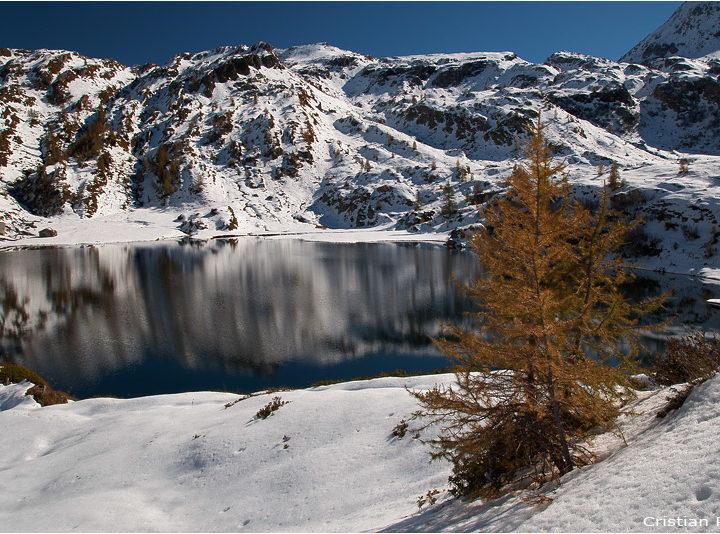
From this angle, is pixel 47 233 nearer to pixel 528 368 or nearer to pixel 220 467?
pixel 220 467

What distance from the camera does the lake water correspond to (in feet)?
79.6

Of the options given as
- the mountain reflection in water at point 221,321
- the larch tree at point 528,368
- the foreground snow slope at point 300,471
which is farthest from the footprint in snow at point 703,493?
the mountain reflection in water at point 221,321

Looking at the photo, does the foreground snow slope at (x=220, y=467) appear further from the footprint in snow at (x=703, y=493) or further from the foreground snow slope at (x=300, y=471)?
the footprint in snow at (x=703, y=493)

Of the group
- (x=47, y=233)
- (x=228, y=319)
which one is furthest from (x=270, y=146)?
(x=228, y=319)

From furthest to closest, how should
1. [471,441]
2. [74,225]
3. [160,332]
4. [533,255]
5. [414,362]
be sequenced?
[74,225]
[160,332]
[414,362]
[471,441]
[533,255]

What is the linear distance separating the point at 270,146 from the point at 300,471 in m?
Answer: 160

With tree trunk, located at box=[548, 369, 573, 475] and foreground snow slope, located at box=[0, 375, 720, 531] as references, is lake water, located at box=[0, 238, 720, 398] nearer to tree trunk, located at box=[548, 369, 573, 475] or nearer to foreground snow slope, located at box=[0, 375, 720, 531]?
tree trunk, located at box=[548, 369, 573, 475]

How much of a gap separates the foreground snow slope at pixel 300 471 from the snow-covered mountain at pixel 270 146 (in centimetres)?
7788

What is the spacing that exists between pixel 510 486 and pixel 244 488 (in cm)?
702

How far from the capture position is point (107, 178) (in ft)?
428

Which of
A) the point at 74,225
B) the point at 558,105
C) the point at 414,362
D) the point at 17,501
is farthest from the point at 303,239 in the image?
the point at 558,105

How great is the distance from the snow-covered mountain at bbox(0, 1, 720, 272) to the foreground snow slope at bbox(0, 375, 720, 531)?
77.9 meters

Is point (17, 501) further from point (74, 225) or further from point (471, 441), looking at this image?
point (74, 225)

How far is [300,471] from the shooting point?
1091 cm
